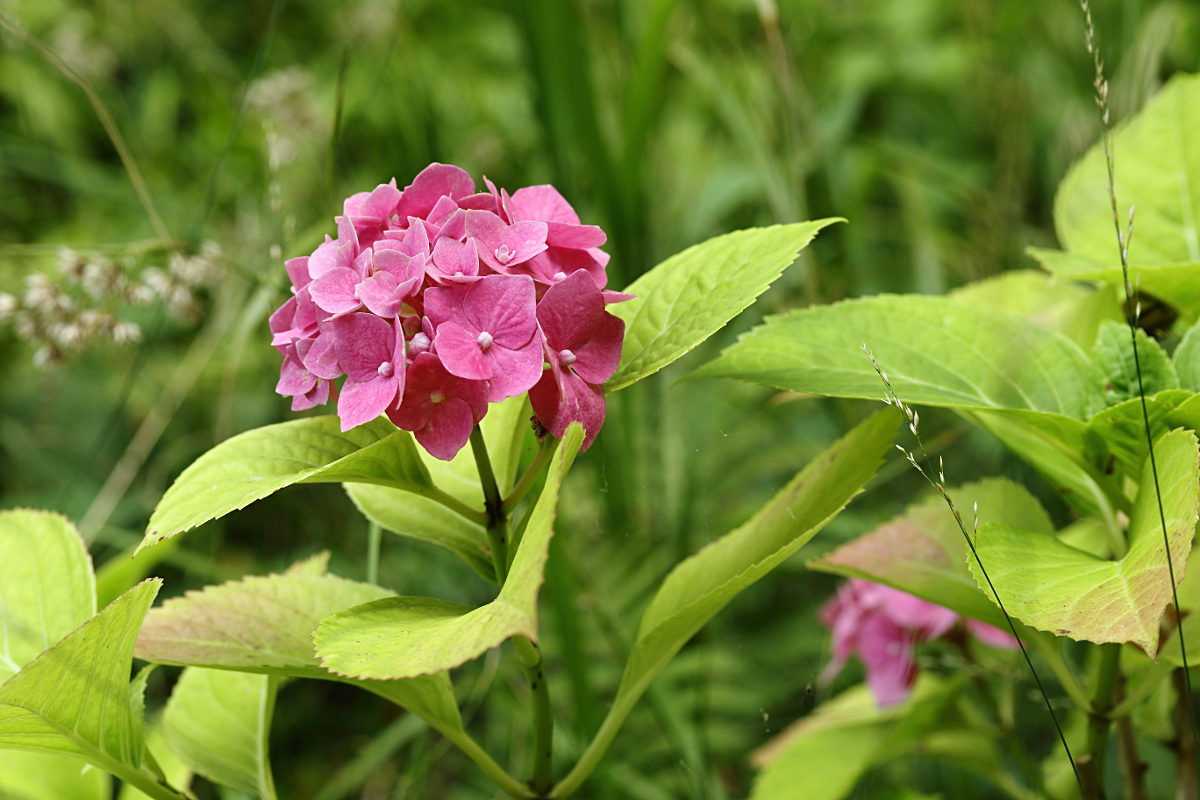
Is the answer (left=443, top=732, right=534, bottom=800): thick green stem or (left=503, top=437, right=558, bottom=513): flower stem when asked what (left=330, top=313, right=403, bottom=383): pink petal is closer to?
(left=503, top=437, right=558, bottom=513): flower stem

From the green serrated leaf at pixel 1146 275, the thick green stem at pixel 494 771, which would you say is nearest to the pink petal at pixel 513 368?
the thick green stem at pixel 494 771

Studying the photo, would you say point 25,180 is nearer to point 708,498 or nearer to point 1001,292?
point 708,498

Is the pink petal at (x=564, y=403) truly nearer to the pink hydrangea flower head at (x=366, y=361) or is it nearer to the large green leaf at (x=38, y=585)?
the pink hydrangea flower head at (x=366, y=361)

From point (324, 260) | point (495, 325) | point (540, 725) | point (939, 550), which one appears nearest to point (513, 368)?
point (495, 325)

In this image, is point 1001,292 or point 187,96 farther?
point 187,96

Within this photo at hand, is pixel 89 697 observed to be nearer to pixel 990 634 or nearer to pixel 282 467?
pixel 282 467

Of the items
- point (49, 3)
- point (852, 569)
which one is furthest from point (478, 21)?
point (852, 569)

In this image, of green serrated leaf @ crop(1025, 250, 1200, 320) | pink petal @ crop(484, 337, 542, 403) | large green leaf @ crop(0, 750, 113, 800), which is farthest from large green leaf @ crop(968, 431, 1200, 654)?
large green leaf @ crop(0, 750, 113, 800)
